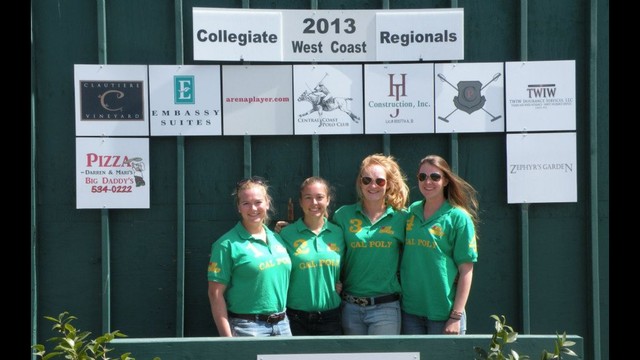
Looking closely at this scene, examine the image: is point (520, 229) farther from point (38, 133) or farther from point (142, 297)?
point (38, 133)

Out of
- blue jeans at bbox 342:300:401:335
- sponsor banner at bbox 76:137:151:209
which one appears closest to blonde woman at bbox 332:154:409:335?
blue jeans at bbox 342:300:401:335

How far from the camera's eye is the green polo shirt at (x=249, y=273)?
5.01 m

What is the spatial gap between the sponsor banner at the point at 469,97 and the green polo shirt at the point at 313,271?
4.56 ft

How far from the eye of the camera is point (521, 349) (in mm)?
4754

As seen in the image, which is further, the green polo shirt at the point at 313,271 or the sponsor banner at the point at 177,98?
the sponsor banner at the point at 177,98

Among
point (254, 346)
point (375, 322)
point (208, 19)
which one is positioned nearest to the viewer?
point (254, 346)

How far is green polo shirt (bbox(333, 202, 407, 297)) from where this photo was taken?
5.24 meters

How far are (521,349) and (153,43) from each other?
3.55m

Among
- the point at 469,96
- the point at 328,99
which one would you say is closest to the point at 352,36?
the point at 328,99

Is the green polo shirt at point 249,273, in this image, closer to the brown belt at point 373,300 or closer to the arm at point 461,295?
the brown belt at point 373,300

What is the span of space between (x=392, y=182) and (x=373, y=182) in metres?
0.21

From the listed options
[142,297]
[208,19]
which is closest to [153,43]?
[208,19]

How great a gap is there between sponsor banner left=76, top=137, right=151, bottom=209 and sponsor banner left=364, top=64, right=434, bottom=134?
1.80m

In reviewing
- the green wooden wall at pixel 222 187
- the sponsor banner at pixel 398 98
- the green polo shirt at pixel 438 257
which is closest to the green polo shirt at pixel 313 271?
the green polo shirt at pixel 438 257
